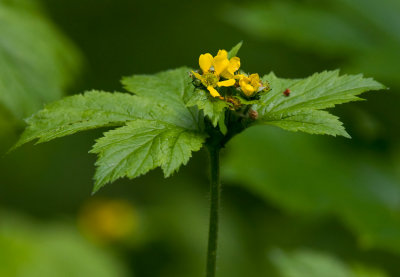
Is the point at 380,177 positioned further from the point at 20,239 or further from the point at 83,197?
the point at 83,197

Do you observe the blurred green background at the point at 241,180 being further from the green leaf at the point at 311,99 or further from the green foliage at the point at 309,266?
the green leaf at the point at 311,99

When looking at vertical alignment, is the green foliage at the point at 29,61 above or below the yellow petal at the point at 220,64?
above

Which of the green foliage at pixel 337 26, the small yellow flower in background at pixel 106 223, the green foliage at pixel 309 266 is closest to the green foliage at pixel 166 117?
the green foliage at pixel 309 266

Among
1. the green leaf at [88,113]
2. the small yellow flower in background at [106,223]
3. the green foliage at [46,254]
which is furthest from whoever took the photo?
the small yellow flower in background at [106,223]

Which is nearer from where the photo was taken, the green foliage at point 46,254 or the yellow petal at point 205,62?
the yellow petal at point 205,62

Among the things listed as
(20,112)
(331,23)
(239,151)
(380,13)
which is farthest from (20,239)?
(380,13)

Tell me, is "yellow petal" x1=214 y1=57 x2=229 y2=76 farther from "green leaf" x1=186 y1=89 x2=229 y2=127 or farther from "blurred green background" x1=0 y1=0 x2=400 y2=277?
"blurred green background" x1=0 y1=0 x2=400 y2=277

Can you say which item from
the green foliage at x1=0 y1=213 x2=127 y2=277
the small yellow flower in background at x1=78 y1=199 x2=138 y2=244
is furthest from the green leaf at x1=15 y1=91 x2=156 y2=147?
the small yellow flower in background at x1=78 y1=199 x2=138 y2=244

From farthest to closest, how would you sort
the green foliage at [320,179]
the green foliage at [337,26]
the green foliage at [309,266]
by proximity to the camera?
the green foliage at [337,26]
the green foliage at [320,179]
the green foliage at [309,266]
